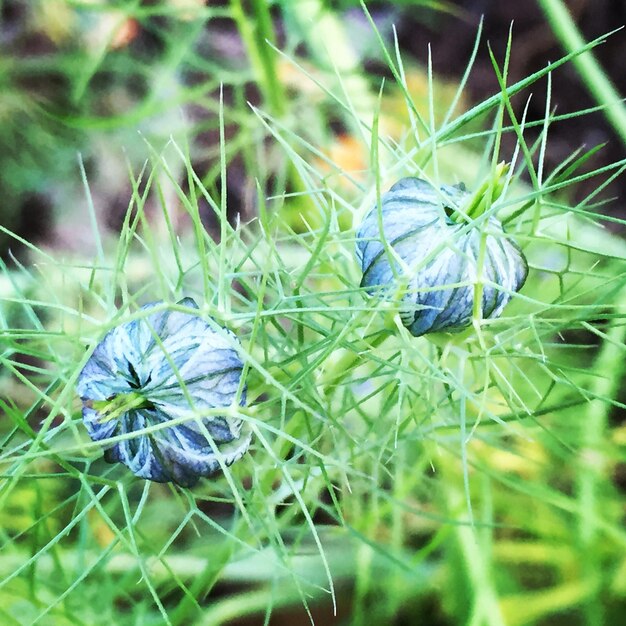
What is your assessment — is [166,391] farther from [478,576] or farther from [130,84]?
[130,84]

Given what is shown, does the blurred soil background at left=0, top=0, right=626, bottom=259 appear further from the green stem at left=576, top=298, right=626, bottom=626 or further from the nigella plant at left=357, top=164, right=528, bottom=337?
the nigella plant at left=357, top=164, right=528, bottom=337

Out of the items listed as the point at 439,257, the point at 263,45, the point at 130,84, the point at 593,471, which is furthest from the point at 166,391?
the point at 130,84

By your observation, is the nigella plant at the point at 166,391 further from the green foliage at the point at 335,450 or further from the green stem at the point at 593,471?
the green stem at the point at 593,471

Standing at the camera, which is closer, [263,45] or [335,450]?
[335,450]

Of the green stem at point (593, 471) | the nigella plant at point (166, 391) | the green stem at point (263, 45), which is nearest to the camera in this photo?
the nigella plant at point (166, 391)

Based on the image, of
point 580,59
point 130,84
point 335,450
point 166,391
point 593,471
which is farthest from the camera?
point 130,84

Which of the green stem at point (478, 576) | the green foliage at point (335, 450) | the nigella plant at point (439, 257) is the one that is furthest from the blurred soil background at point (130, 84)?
the nigella plant at point (439, 257)

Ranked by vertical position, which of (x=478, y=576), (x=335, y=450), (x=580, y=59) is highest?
(x=580, y=59)
